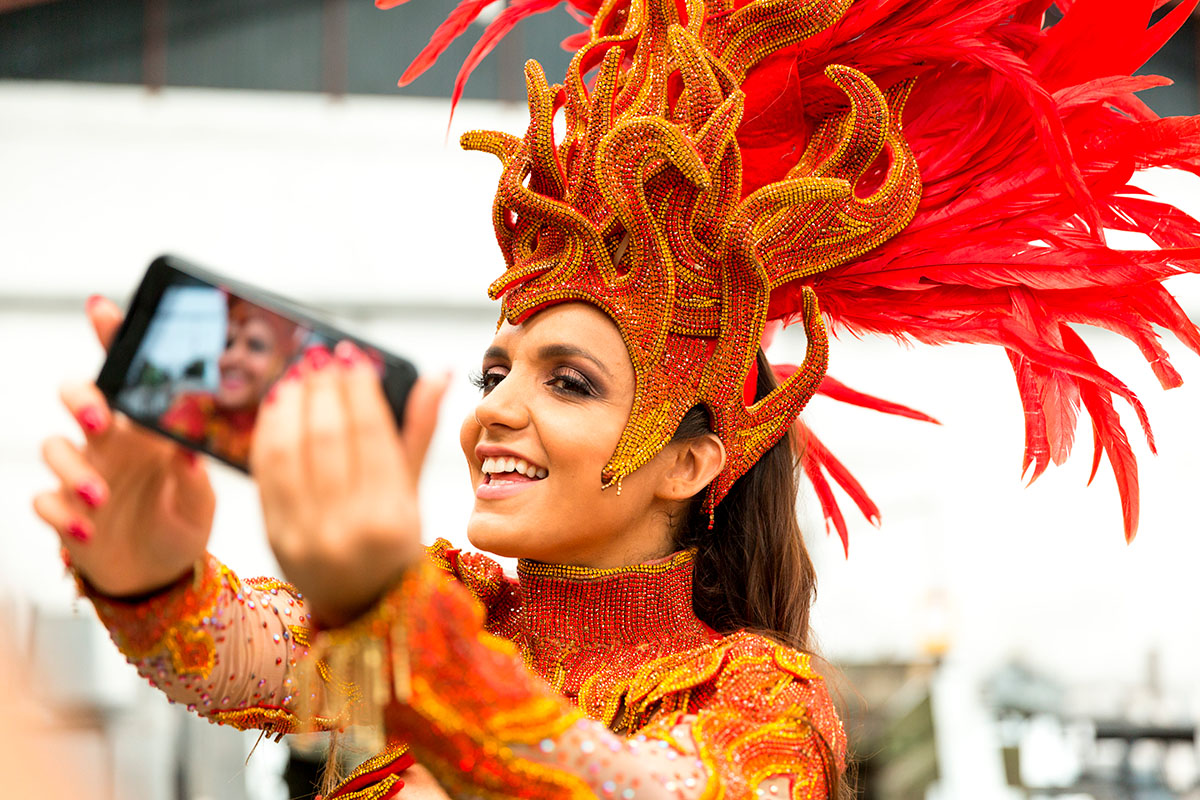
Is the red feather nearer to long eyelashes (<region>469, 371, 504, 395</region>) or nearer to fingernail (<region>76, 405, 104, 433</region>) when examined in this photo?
long eyelashes (<region>469, 371, 504, 395</region>)

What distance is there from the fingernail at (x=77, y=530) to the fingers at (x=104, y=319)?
0.17m

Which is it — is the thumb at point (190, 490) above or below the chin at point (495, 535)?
above

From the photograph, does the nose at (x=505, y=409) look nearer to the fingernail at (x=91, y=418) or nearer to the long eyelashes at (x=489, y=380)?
the long eyelashes at (x=489, y=380)

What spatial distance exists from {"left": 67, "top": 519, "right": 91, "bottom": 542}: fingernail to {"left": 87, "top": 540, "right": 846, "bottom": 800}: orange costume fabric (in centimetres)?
9

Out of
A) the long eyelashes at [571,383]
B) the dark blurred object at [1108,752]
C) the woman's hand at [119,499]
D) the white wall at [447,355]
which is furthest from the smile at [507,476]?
the dark blurred object at [1108,752]

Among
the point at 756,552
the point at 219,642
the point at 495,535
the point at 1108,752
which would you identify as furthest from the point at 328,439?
the point at 1108,752

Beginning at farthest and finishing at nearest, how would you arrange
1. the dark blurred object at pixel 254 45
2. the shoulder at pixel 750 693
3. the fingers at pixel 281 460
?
1. the dark blurred object at pixel 254 45
2. the shoulder at pixel 750 693
3. the fingers at pixel 281 460

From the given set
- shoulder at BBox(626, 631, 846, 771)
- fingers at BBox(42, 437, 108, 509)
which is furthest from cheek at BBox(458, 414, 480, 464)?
fingers at BBox(42, 437, 108, 509)

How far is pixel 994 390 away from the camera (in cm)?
676

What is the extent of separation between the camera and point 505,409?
1497 millimetres

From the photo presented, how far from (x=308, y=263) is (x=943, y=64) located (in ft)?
15.9

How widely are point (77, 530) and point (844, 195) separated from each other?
3.32ft

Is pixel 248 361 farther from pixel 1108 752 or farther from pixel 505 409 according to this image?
pixel 1108 752

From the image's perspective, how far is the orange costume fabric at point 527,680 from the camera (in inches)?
38.7
